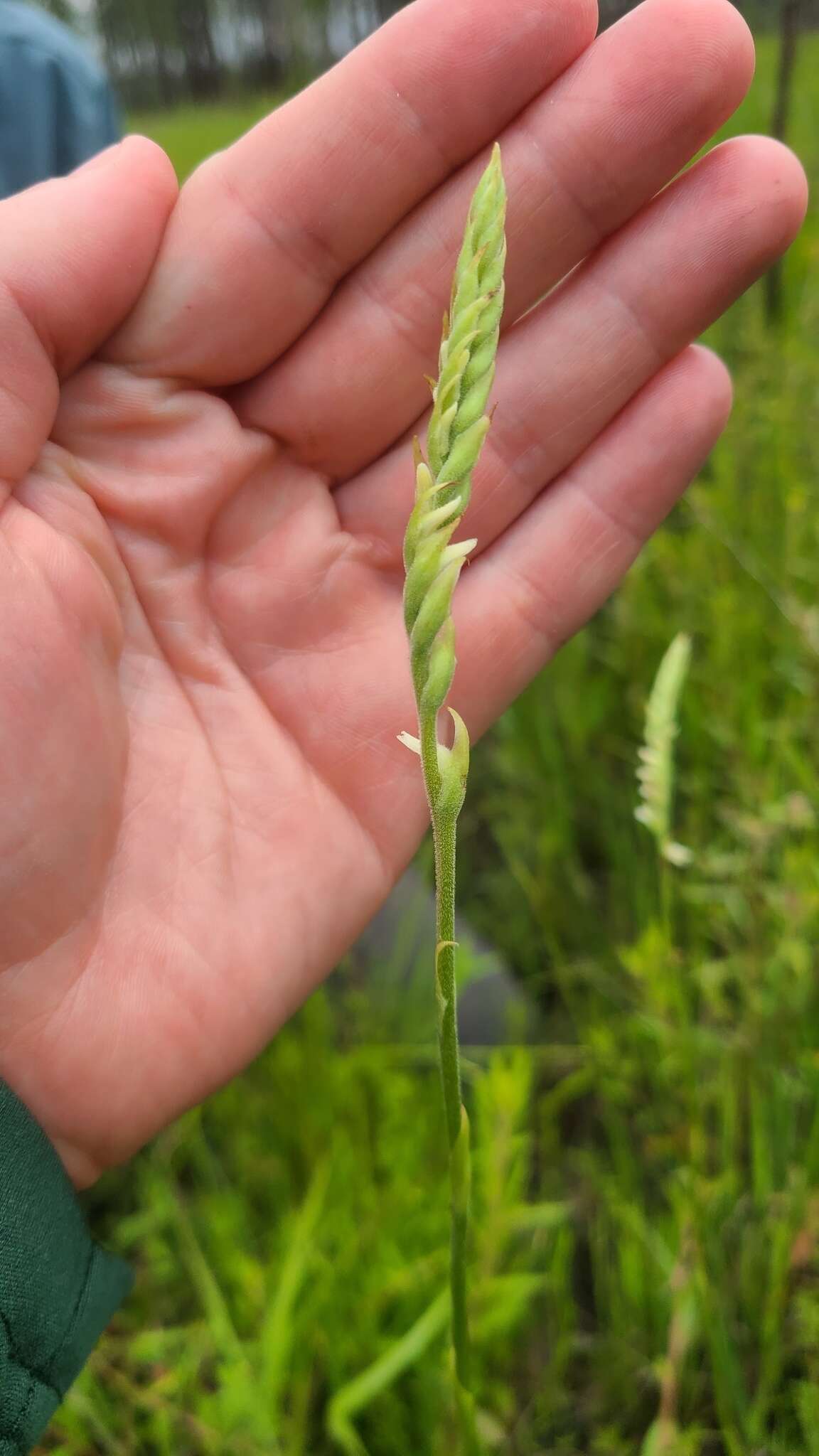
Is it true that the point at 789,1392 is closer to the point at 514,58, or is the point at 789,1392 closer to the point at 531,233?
the point at 531,233

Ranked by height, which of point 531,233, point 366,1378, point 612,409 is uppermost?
point 531,233

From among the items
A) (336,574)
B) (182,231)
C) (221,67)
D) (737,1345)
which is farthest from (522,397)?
(221,67)

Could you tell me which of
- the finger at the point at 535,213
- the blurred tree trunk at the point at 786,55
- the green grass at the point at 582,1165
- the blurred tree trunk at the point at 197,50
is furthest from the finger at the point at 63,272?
the blurred tree trunk at the point at 197,50

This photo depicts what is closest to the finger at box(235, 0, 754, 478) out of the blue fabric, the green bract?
the green bract

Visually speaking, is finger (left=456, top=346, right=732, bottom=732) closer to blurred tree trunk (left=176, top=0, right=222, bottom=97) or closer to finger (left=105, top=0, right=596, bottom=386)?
finger (left=105, top=0, right=596, bottom=386)

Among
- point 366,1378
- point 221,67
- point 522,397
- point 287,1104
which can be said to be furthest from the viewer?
point 221,67

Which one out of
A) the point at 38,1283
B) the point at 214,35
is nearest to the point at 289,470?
the point at 38,1283
